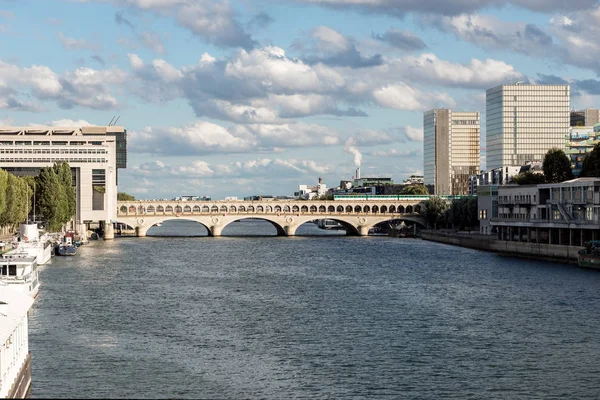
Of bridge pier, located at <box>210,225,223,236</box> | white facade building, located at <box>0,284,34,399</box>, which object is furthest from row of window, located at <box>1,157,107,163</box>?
white facade building, located at <box>0,284,34,399</box>

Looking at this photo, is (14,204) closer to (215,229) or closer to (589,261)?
(215,229)

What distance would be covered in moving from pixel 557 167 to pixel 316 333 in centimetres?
10951

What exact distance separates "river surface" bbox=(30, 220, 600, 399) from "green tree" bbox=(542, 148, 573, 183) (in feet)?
193

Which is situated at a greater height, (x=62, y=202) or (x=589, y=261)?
(x=62, y=202)

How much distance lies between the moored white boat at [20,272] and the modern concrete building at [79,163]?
91122 millimetres

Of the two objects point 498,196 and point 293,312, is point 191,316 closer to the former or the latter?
point 293,312

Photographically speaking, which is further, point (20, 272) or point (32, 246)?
point (32, 246)

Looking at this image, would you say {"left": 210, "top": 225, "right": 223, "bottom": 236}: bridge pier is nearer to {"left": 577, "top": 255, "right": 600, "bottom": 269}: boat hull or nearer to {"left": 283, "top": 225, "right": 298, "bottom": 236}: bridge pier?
{"left": 283, "top": 225, "right": 298, "bottom": 236}: bridge pier

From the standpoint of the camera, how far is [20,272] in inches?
2800

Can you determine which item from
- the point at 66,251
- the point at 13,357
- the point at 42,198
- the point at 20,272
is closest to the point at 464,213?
the point at 42,198

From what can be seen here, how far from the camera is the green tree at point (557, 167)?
15462 cm

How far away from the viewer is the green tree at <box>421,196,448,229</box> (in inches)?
7318

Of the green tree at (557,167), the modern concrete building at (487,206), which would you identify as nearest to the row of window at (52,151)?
the modern concrete building at (487,206)

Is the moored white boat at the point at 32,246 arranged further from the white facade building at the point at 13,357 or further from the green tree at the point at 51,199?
the white facade building at the point at 13,357
